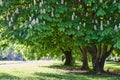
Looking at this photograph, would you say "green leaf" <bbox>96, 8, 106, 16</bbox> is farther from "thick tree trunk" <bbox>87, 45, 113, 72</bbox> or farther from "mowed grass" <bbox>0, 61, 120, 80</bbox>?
"thick tree trunk" <bbox>87, 45, 113, 72</bbox>

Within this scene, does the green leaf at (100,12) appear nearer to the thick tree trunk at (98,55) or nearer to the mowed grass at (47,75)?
the mowed grass at (47,75)

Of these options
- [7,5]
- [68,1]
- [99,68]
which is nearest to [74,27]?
[68,1]

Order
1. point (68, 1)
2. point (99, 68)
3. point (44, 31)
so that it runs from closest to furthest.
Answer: point (44, 31), point (68, 1), point (99, 68)

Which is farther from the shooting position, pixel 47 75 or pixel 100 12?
pixel 47 75

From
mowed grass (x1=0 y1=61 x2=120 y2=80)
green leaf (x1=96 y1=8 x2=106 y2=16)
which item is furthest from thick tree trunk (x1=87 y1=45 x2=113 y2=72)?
green leaf (x1=96 y1=8 x2=106 y2=16)

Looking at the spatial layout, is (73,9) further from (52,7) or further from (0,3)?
(0,3)

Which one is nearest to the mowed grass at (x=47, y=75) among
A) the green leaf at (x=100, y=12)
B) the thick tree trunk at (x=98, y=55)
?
the thick tree trunk at (x=98, y=55)

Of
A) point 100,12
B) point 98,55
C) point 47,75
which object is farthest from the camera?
point 98,55

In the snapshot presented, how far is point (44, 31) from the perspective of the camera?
61.8 ft

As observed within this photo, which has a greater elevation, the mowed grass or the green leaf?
the green leaf

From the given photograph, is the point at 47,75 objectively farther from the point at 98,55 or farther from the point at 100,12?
the point at 100,12

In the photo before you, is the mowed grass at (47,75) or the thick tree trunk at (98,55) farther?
the thick tree trunk at (98,55)

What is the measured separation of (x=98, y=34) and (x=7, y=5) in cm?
518

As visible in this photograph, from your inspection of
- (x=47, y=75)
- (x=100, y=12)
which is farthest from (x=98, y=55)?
(x=100, y=12)
